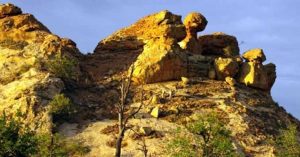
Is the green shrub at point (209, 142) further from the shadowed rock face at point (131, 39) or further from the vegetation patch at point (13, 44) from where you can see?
the vegetation patch at point (13, 44)

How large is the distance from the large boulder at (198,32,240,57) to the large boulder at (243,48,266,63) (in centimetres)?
241

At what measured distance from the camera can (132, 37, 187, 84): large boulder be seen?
196 feet

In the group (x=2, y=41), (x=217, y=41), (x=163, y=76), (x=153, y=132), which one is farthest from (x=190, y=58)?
(x=2, y=41)

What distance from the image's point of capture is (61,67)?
5897 cm

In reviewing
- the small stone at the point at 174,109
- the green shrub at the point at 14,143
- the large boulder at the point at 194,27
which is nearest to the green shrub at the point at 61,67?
the small stone at the point at 174,109

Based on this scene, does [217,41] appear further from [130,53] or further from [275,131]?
[275,131]

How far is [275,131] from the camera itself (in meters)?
55.6

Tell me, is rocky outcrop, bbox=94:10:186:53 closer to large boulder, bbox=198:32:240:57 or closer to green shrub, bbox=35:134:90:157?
large boulder, bbox=198:32:240:57

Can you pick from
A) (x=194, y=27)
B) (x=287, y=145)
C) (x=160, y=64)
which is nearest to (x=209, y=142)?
(x=287, y=145)

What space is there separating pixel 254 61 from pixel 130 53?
43.6 ft

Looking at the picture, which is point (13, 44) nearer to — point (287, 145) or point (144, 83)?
point (144, 83)

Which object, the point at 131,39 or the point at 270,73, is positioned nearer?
the point at 270,73

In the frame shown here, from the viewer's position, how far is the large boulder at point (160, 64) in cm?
5981

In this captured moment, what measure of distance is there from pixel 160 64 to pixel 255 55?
1249 centimetres
